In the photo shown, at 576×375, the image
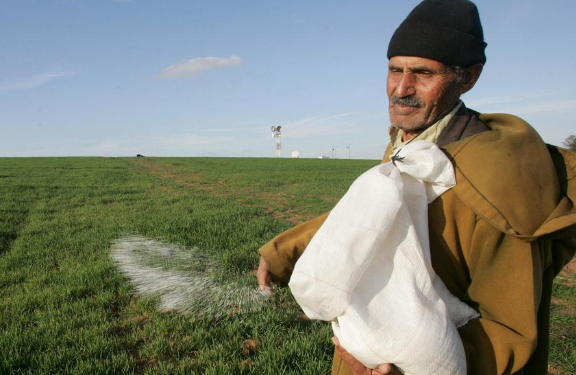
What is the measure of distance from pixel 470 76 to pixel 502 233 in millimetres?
726

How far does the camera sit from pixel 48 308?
13.9 ft

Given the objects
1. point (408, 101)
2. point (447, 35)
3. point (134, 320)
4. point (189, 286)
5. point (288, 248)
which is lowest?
point (134, 320)

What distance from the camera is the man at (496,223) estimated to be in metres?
1.12

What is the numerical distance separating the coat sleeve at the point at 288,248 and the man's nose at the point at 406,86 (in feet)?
1.99

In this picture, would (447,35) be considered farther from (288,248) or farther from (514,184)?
(288,248)

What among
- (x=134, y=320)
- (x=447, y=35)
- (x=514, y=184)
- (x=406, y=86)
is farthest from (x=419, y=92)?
(x=134, y=320)

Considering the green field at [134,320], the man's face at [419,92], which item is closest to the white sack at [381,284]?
the man's face at [419,92]

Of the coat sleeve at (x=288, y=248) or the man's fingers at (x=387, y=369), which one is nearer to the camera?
the man's fingers at (x=387, y=369)

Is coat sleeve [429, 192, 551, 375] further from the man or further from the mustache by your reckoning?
the mustache

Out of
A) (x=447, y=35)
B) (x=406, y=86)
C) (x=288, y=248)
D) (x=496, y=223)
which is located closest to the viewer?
(x=496, y=223)

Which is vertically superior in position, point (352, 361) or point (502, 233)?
point (502, 233)

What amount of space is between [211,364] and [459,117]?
2569mm

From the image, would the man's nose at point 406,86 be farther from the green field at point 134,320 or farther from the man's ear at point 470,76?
the green field at point 134,320

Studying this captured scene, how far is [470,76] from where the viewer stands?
1.61m
